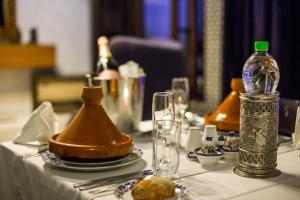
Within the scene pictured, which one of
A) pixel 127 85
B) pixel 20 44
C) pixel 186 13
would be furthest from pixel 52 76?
pixel 127 85

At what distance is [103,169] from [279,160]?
457mm

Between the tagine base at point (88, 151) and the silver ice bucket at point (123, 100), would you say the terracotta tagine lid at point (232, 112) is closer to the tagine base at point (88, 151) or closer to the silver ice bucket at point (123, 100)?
the silver ice bucket at point (123, 100)

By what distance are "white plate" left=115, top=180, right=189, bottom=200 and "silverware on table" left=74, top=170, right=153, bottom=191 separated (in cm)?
6

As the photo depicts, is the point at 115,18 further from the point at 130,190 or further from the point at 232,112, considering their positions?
the point at 130,190

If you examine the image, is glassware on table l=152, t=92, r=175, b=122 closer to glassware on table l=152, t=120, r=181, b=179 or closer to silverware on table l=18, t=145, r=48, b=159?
glassware on table l=152, t=120, r=181, b=179

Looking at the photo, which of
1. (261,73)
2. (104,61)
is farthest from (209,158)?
(104,61)

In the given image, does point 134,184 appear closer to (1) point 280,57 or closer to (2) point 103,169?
(2) point 103,169

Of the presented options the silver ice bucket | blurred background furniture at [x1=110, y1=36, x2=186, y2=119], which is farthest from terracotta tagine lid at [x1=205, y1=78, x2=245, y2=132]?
blurred background furniture at [x1=110, y1=36, x2=186, y2=119]

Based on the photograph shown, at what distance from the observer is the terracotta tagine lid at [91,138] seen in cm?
102

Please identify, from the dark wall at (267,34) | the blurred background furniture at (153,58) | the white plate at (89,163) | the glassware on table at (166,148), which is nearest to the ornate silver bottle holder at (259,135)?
the glassware on table at (166,148)

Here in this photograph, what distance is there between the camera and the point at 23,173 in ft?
3.78

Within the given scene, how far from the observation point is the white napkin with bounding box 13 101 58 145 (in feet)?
4.16

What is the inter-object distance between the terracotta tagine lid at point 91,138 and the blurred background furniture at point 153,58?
158cm

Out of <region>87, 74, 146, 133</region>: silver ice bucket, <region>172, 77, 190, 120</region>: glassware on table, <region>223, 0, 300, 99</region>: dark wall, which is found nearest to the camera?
<region>87, 74, 146, 133</region>: silver ice bucket
